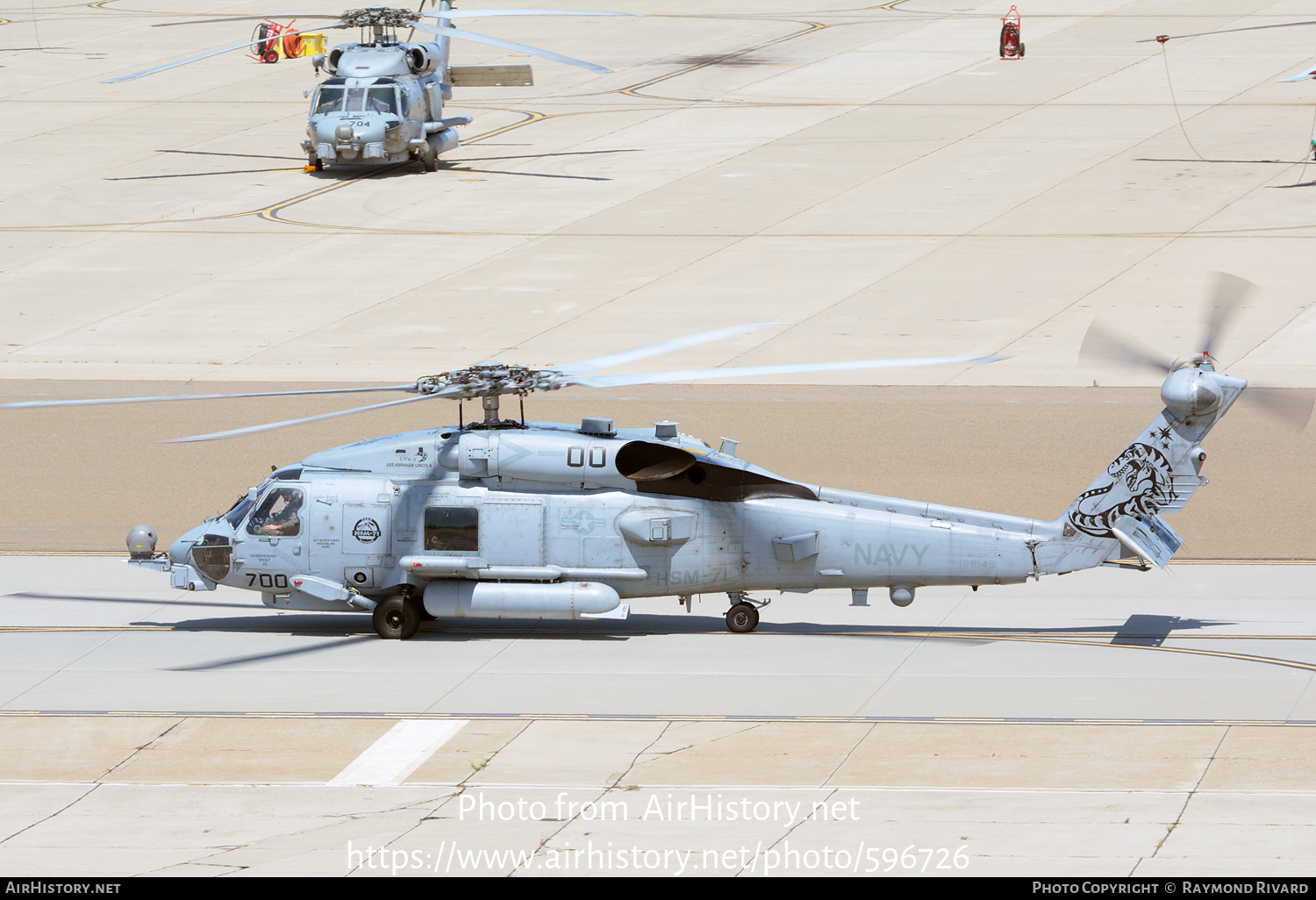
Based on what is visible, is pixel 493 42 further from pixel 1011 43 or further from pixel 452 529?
pixel 1011 43

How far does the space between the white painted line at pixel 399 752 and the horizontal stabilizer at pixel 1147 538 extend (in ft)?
27.9

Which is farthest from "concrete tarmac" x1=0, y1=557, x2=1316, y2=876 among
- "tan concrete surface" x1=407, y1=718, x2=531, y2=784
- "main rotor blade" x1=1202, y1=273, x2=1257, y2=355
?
"main rotor blade" x1=1202, y1=273, x2=1257, y2=355

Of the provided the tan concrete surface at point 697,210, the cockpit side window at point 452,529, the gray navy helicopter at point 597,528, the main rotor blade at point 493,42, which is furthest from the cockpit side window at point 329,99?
the cockpit side window at point 452,529

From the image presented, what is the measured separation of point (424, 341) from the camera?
3869 cm

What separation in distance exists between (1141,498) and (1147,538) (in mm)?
502

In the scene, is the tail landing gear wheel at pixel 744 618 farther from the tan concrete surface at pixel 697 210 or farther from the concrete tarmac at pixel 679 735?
the tan concrete surface at pixel 697 210

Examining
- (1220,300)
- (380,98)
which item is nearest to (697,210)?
(380,98)

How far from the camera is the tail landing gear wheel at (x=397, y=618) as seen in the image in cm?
2414

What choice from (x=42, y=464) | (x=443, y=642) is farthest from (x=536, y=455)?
(x=42, y=464)

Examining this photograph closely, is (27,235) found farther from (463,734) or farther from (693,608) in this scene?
(463,734)

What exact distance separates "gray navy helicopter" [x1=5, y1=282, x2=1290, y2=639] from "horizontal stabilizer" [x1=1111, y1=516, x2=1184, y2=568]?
0.02 metres

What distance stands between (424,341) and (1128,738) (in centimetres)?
2176

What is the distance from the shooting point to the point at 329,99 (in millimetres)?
51594

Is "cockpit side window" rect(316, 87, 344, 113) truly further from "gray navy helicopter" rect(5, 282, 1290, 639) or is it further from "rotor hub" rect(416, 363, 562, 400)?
"rotor hub" rect(416, 363, 562, 400)
